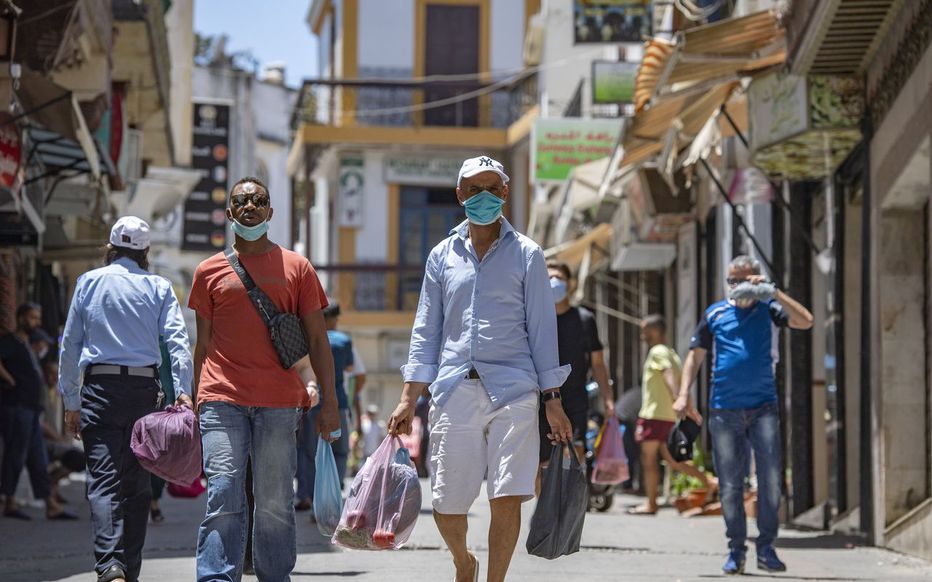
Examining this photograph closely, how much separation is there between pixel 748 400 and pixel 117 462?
13.2 feet

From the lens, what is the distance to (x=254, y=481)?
8000 mm

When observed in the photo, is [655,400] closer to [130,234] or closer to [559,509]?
[130,234]

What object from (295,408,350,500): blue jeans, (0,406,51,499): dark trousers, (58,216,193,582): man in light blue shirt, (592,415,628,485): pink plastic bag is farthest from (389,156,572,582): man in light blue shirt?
(0,406,51,499): dark trousers

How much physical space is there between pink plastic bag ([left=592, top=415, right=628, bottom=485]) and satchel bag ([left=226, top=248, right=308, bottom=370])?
639 cm

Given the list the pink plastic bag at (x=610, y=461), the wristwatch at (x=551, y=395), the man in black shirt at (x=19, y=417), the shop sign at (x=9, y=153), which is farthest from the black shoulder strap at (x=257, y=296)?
the man in black shirt at (x=19, y=417)

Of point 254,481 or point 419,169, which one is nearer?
point 254,481

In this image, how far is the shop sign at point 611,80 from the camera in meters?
27.5

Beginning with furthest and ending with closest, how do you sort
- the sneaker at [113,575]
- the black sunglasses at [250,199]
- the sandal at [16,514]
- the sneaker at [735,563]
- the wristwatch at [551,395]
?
1. the sandal at [16,514]
2. the sneaker at [735,563]
3. the sneaker at [113,575]
4. the black sunglasses at [250,199]
5. the wristwatch at [551,395]

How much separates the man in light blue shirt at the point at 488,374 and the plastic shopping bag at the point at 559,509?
0.46ft

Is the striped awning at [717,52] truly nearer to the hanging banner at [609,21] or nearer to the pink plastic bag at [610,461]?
the pink plastic bag at [610,461]

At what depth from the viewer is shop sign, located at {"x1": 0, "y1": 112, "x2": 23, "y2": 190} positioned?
562 inches

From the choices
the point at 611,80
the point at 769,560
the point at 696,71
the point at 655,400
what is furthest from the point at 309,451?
the point at 611,80

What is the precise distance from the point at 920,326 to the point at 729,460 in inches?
109

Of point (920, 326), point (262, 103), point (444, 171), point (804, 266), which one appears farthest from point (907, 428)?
point (262, 103)
